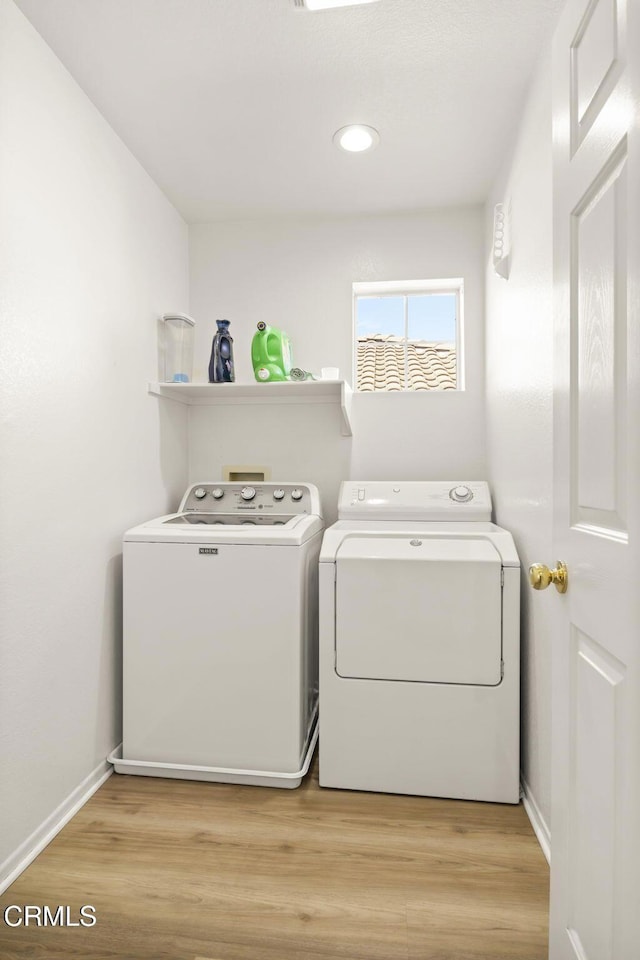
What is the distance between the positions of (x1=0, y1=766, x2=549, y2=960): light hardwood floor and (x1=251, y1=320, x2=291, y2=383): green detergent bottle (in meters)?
1.63

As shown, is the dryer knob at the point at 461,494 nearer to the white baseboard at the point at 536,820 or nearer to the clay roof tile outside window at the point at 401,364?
the clay roof tile outside window at the point at 401,364

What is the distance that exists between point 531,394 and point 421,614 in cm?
80

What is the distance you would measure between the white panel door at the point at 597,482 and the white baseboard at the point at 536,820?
0.49 meters

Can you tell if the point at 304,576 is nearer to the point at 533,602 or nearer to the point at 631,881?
the point at 533,602

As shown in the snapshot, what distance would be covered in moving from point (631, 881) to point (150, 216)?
2.58 meters

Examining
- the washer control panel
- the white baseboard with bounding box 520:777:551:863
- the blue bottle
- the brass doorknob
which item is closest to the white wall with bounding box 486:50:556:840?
the white baseboard with bounding box 520:777:551:863

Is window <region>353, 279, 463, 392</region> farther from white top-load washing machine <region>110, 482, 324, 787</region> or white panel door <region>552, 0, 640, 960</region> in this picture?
white panel door <region>552, 0, 640, 960</region>

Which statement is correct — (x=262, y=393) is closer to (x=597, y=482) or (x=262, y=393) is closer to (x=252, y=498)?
(x=252, y=498)

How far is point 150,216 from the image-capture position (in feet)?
7.50

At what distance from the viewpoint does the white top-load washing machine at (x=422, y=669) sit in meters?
1.73

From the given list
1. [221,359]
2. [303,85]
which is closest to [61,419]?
[221,359]

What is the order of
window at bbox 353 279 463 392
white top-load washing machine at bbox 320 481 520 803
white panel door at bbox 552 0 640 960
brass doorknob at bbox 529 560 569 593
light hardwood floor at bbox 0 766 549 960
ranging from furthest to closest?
window at bbox 353 279 463 392 < white top-load washing machine at bbox 320 481 520 803 < light hardwood floor at bbox 0 766 549 960 < brass doorknob at bbox 529 560 569 593 < white panel door at bbox 552 0 640 960

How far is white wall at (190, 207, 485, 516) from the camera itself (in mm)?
2564

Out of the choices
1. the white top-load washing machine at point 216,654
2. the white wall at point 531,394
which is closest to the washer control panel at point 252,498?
the white top-load washing machine at point 216,654
